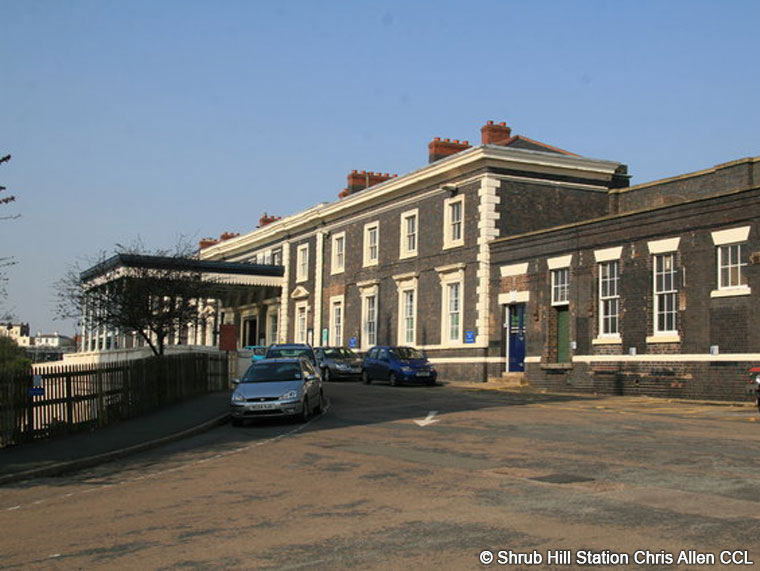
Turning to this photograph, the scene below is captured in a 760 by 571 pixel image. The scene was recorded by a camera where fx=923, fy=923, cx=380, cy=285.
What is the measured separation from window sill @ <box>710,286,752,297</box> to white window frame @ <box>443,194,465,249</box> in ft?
45.0

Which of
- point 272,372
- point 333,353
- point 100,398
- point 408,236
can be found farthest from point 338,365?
point 100,398

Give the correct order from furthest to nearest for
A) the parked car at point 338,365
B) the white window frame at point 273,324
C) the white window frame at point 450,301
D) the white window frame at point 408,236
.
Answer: the white window frame at point 273,324
the white window frame at point 408,236
the parked car at point 338,365
the white window frame at point 450,301

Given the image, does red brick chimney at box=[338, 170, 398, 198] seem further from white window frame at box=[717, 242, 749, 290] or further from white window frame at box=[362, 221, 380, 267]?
white window frame at box=[717, 242, 749, 290]

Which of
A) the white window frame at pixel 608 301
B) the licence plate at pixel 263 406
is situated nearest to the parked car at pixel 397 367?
the white window frame at pixel 608 301

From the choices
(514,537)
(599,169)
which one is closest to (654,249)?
(599,169)

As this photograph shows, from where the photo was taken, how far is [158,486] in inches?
489

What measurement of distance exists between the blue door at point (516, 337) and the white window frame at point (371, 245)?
38.9ft

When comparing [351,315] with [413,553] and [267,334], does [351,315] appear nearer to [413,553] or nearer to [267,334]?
[267,334]

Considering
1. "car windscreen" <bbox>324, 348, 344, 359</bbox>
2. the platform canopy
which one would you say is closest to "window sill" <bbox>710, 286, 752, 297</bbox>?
"car windscreen" <bbox>324, 348, 344, 359</bbox>

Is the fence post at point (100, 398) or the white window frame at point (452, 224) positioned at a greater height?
the white window frame at point (452, 224)

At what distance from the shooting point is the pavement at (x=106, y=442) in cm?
1438

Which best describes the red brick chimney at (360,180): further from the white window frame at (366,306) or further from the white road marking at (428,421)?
the white road marking at (428,421)

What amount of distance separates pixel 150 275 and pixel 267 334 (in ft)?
76.1

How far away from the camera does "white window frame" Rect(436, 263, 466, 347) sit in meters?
38.6
